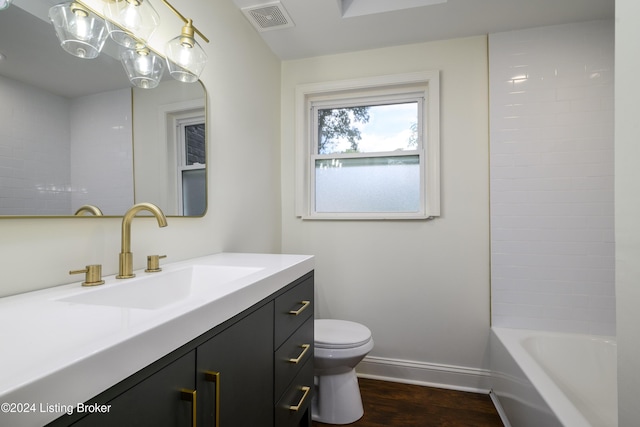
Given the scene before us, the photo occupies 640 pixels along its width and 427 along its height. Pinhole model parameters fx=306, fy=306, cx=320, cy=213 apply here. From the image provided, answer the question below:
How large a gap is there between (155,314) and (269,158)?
170 centimetres

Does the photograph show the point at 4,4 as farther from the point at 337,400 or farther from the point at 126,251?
the point at 337,400

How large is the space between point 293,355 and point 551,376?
1.49 metres

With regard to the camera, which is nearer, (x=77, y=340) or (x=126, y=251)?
(x=77, y=340)

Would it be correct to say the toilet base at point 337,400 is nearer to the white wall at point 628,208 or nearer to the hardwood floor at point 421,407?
the hardwood floor at point 421,407

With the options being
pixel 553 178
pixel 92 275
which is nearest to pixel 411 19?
pixel 553 178

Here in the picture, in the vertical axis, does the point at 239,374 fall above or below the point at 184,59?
below

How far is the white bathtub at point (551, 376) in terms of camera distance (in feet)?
4.29

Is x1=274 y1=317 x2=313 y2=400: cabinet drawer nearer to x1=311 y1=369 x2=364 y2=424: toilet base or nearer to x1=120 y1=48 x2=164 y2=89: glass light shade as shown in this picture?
x1=311 y1=369 x2=364 y2=424: toilet base

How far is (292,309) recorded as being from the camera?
1165mm

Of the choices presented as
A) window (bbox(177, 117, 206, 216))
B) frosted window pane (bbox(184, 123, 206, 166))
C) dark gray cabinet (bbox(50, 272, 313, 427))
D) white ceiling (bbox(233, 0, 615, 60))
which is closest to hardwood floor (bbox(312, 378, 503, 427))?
dark gray cabinet (bbox(50, 272, 313, 427))

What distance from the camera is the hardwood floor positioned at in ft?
Result: 5.57

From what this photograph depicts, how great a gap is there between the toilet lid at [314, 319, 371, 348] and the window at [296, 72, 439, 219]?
765 mm

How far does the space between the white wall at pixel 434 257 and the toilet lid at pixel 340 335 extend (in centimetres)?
37

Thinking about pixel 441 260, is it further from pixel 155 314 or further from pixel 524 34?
pixel 155 314
